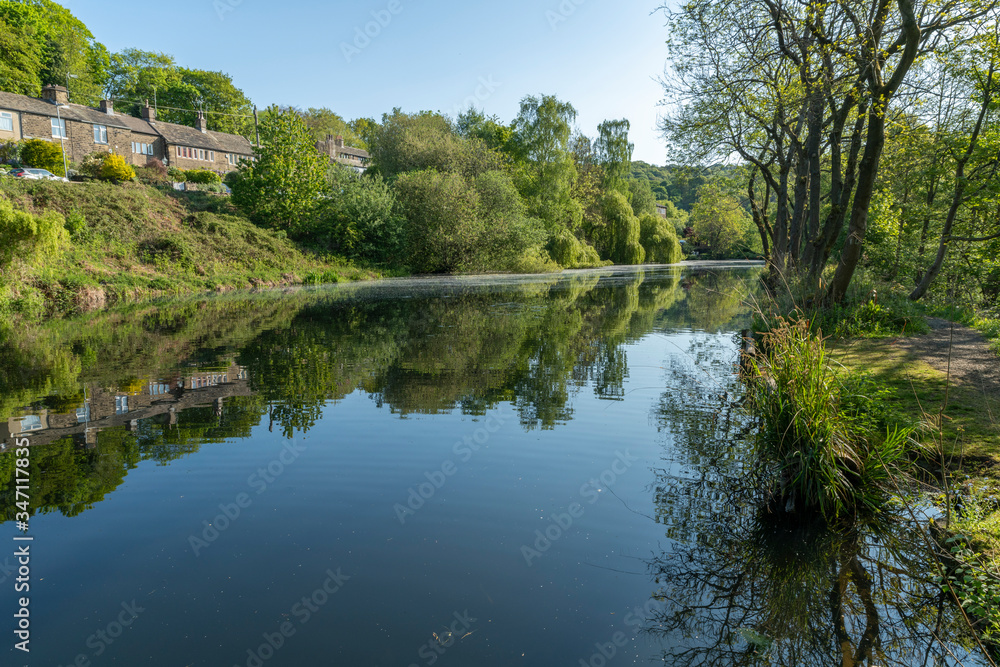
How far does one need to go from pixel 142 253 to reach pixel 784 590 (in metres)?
35.8

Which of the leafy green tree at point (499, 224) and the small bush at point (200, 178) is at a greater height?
the small bush at point (200, 178)

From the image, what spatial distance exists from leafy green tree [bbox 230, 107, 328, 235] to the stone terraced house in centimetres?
190

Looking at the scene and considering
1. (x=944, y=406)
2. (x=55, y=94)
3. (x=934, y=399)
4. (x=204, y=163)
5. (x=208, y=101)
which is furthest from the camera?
(x=208, y=101)

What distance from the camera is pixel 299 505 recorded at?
6.08 meters

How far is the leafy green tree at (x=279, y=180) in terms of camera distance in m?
42.7

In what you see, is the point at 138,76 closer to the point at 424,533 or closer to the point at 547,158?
the point at 547,158

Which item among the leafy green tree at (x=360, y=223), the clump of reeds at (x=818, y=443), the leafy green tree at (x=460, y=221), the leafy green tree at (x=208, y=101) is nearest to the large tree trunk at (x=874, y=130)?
the clump of reeds at (x=818, y=443)

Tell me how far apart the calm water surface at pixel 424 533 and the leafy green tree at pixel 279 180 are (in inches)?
1294

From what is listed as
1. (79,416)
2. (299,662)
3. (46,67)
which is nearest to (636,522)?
(299,662)

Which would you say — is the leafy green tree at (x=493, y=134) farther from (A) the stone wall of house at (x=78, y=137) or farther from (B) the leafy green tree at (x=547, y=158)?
(A) the stone wall of house at (x=78, y=137)

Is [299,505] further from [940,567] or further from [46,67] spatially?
[46,67]

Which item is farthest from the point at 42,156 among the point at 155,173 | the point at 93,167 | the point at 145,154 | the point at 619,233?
the point at 619,233

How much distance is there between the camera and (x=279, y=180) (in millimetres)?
42500

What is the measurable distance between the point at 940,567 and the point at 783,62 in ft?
46.3
